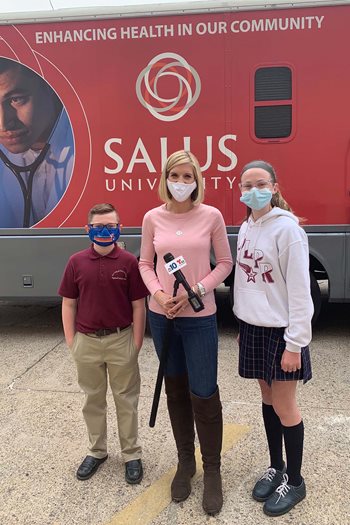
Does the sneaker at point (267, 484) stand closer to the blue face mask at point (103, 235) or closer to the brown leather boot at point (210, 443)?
the brown leather boot at point (210, 443)

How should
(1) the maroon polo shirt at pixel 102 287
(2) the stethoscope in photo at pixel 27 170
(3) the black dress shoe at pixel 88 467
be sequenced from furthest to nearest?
(2) the stethoscope in photo at pixel 27 170 < (3) the black dress shoe at pixel 88 467 < (1) the maroon polo shirt at pixel 102 287

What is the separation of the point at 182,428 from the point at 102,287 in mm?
849

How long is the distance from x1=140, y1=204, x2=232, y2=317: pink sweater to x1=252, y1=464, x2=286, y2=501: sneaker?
0.92m

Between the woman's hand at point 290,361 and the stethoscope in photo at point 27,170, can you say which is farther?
the stethoscope in photo at point 27,170

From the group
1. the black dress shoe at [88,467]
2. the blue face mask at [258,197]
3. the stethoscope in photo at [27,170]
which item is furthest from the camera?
the stethoscope in photo at [27,170]

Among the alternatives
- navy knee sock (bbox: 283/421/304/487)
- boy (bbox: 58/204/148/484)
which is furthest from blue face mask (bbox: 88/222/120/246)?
navy knee sock (bbox: 283/421/304/487)

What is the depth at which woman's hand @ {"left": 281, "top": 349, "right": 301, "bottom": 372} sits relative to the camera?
6.84 feet

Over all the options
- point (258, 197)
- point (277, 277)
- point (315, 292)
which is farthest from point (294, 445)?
point (315, 292)

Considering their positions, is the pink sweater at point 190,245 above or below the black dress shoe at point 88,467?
above

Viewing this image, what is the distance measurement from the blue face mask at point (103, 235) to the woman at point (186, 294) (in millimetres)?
184

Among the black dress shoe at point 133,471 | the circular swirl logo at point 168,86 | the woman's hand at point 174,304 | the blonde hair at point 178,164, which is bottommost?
the black dress shoe at point 133,471

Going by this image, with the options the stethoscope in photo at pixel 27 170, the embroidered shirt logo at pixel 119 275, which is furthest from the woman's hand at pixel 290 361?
the stethoscope in photo at pixel 27 170

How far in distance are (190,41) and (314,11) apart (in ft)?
3.74

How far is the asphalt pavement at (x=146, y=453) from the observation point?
234 cm
